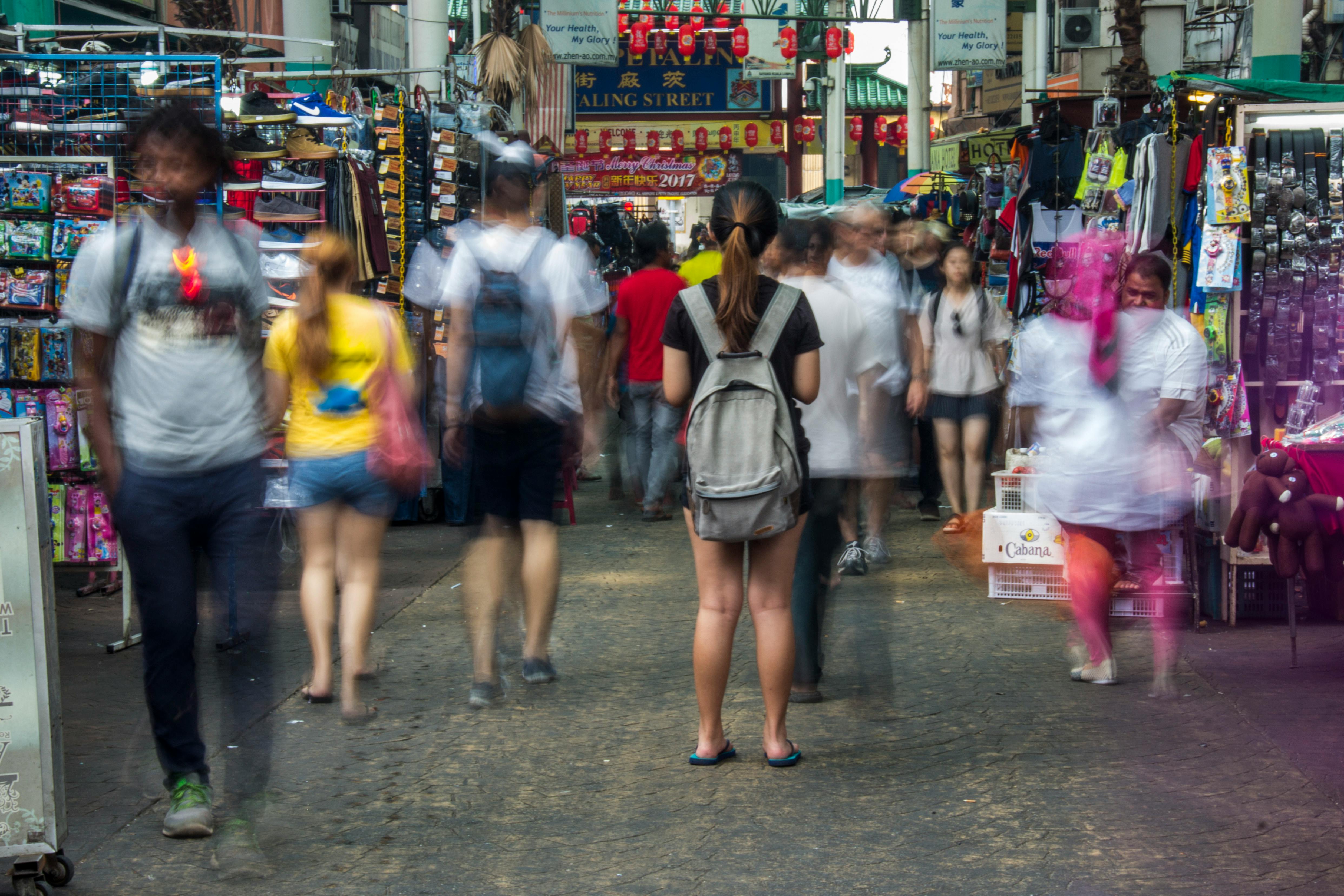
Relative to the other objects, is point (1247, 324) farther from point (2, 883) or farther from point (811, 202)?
point (811, 202)

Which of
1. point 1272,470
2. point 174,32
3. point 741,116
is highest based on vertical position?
point 741,116

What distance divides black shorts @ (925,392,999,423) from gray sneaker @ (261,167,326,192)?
420 cm

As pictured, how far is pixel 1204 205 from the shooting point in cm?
738

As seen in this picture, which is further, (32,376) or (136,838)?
(32,376)

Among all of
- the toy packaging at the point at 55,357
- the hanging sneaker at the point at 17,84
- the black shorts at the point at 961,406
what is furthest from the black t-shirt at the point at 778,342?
the hanging sneaker at the point at 17,84

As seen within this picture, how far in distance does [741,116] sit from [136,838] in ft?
113

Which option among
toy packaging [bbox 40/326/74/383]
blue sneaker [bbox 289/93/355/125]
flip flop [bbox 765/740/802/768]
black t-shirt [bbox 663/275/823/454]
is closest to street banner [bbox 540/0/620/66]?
blue sneaker [bbox 289/93/355/125]

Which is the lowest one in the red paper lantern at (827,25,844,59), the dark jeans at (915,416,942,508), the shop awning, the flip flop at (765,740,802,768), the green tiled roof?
the flip flop at (765,740,802,768)

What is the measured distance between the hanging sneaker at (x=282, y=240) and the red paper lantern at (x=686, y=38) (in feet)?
74.9

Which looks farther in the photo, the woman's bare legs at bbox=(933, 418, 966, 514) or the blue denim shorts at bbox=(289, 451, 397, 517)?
the woman's bare legs at bbox=(933, 418, 966, 514)

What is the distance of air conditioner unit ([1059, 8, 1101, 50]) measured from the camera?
2253 cm

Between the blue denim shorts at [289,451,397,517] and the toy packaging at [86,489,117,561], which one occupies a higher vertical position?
the blue denim shorts at [289,451,397,517]

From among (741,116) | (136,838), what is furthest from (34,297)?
(741,116)

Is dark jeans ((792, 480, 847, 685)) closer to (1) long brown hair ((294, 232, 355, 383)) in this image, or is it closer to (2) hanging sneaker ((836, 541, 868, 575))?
(1) long brown hair ((294, 232, 355, 383))
